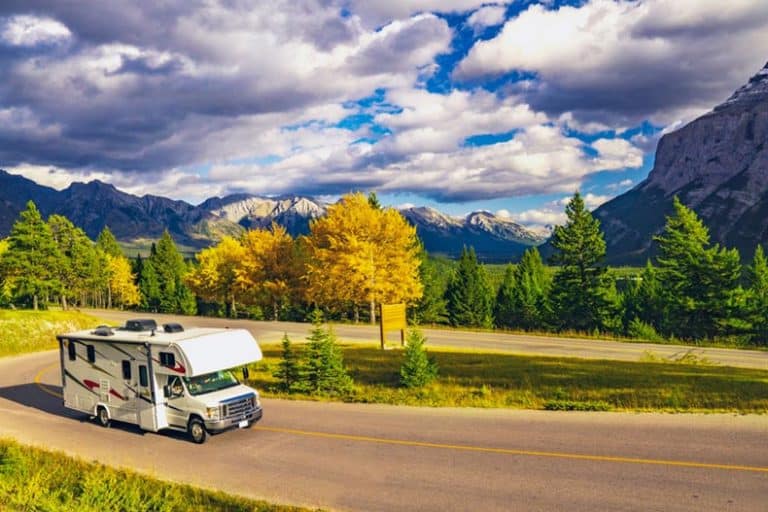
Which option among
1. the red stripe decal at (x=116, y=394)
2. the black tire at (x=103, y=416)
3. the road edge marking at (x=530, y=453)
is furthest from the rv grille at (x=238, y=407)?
the black tire at (x=103, y=416)

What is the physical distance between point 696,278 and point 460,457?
3895 cm

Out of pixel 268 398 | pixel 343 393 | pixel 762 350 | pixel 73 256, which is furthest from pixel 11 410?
pixel 73 256

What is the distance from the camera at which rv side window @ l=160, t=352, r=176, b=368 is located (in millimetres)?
14675

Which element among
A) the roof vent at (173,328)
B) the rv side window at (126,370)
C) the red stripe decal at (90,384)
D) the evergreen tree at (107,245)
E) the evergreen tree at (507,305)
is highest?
the evergreen tree at (107,245)

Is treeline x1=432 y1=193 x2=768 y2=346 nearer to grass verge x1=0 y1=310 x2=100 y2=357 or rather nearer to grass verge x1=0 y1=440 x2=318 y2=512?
grass verge x1=0 y1=440 x2=318 y2=512

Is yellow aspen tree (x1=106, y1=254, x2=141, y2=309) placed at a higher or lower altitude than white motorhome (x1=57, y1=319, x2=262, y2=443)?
higher

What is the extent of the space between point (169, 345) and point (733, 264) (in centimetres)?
4294

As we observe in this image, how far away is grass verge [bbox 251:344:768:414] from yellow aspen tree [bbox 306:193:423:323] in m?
14.9

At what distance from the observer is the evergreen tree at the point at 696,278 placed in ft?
137

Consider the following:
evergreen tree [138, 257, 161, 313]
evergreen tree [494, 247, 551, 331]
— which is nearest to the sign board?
evergreen tree [494, 247, 551, 331]

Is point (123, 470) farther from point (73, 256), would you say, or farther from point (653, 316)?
point (73, 256)

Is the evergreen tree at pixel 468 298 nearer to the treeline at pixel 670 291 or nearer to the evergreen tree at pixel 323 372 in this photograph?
the treeline at pixel 670 291

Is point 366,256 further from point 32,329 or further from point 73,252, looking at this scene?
point 73,252

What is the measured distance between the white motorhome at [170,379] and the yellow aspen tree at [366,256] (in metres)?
23.2
